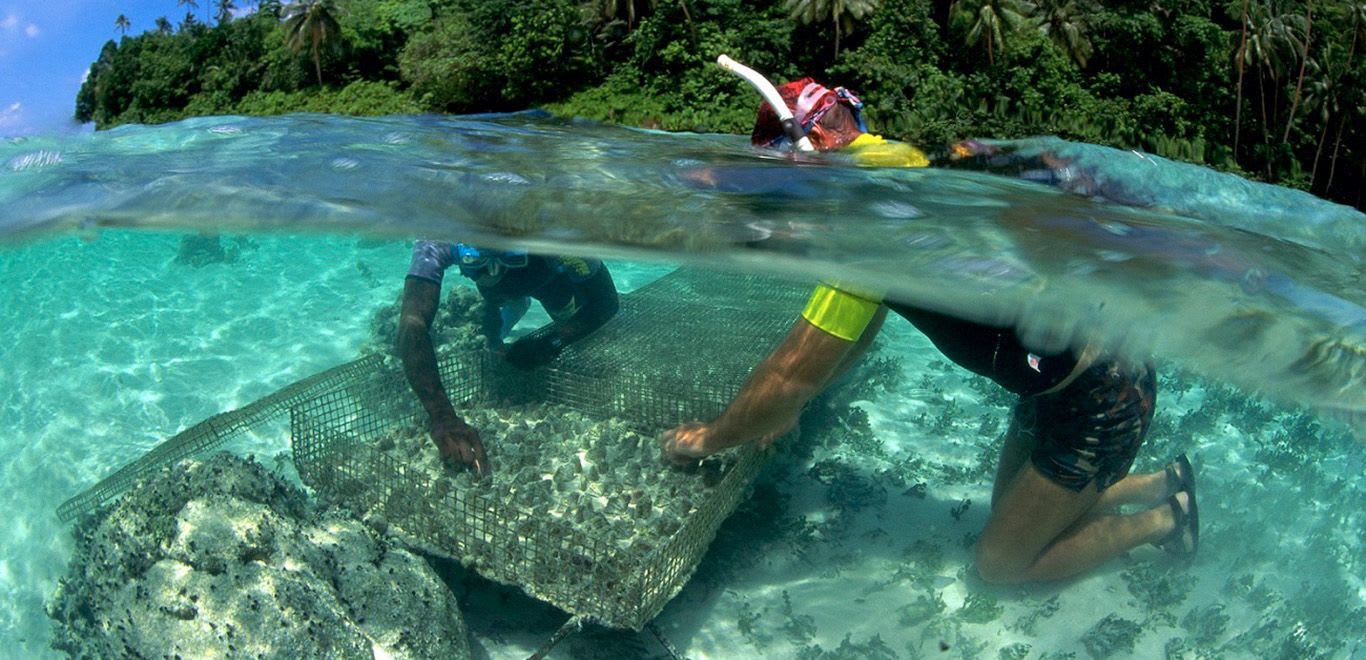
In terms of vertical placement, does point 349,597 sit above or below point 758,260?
below

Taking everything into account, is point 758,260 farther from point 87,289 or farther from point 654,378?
point 87,289

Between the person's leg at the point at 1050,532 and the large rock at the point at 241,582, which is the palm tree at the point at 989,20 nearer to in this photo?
the person's leg at the point at 1050,532

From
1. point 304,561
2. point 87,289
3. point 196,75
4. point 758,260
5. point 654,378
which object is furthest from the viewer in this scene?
point 196,75

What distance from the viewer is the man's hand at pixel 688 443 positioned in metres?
4.98

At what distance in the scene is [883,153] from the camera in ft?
18.3

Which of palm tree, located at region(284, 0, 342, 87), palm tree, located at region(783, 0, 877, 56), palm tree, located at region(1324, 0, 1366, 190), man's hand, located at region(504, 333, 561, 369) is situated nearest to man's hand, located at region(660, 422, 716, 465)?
man's hand, located at region(504, 333, 561, 369)

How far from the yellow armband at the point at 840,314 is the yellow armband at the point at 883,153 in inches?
57.8

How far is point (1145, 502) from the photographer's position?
5406 mm

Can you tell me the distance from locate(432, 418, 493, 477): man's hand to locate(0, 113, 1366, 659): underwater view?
5.4 inches

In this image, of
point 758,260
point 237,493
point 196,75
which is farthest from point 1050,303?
point 196,75

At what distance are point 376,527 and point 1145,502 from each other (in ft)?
15.7

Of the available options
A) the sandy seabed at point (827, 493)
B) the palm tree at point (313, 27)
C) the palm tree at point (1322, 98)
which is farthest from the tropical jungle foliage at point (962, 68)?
the sandy seabed at point (827, 493)

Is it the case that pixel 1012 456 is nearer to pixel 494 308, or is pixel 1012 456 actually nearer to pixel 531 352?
pixel 531 352

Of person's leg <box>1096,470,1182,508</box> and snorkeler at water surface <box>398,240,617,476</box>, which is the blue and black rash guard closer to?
snorkeler at water surface <box>398,240,617,476</box>
